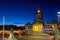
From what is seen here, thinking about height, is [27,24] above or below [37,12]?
below

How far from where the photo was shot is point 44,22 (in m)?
58.0

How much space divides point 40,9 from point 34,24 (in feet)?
33.5

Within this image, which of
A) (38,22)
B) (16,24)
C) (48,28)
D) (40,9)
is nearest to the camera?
(16,24)

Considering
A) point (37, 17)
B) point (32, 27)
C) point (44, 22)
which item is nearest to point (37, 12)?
point (37, 17)

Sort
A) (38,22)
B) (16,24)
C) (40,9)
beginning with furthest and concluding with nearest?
1. (40,9)
2. (38,22)
3. (16,24)

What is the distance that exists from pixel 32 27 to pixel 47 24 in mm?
4601

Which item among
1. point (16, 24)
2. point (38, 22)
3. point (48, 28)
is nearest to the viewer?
point (16, 24)

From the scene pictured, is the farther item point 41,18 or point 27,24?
point 41,18

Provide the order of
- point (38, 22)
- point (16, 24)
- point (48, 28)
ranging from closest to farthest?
1. point (16, 24)
2. point (48, 28)
3. point (38, 22)

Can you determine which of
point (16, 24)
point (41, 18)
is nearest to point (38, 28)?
point (41, 18)

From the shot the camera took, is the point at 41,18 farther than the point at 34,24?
Yes

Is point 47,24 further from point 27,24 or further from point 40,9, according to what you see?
point 40,9

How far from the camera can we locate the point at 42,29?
5369 cm

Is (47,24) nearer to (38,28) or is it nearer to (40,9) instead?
(38,28)
